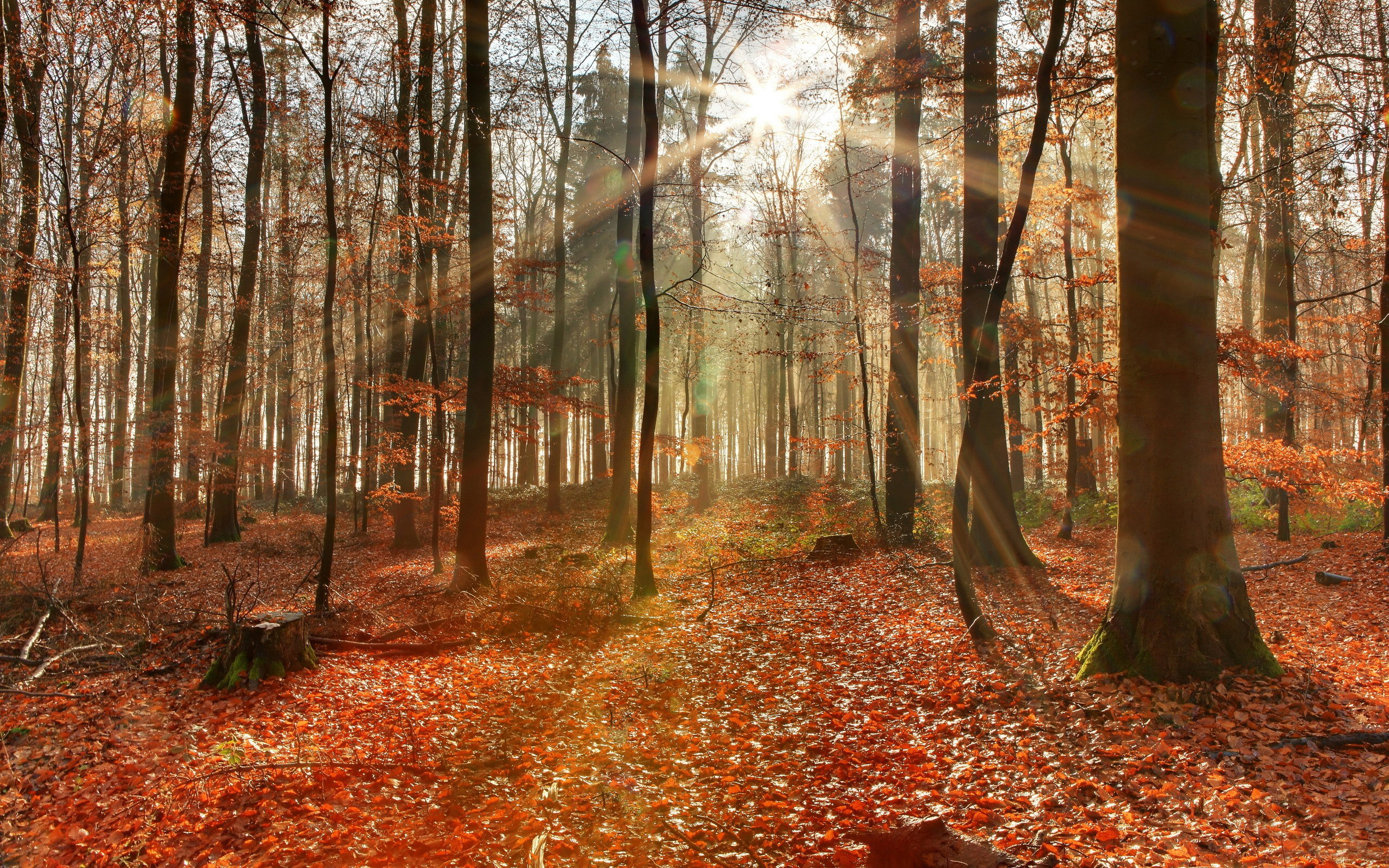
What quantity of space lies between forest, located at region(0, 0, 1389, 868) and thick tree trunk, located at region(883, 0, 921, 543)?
0.08m

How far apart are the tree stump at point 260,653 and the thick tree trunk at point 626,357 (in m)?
7.90

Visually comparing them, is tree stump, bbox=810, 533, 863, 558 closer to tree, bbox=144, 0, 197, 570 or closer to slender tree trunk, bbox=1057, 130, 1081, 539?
slender tree trunk, bbox=1057, 130, 1081, 539

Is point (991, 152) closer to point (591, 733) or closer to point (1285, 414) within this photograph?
point (1285, 414)

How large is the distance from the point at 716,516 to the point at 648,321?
10.9m

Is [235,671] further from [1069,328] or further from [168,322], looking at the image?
[1069,328]

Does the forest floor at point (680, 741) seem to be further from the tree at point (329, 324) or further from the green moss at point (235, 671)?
the tree at point (329, 324)

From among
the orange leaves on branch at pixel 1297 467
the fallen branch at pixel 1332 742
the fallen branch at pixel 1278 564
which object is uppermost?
the orange leaves on branch at pixel 1297 467

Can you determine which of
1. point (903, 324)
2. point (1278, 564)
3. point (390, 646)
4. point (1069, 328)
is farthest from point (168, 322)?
point (1278, 564)

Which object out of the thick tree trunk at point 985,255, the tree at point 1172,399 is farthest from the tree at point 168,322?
the tree at point 1172,399

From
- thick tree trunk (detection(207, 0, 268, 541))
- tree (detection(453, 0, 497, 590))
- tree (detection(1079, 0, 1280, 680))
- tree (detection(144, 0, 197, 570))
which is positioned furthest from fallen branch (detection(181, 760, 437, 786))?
thick tree trunk (detection(207, 0, 268, 541))

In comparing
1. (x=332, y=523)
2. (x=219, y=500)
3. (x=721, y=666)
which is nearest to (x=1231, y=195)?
(x=721, y=666)

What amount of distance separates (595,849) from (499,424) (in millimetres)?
12834

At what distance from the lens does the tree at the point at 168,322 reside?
11297mm

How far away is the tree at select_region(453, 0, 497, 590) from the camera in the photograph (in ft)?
32.1
